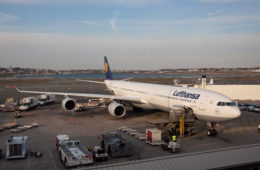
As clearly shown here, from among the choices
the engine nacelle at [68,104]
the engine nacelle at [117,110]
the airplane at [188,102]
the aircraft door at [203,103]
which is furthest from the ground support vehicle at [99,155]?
the engine nacelle at [68,104]

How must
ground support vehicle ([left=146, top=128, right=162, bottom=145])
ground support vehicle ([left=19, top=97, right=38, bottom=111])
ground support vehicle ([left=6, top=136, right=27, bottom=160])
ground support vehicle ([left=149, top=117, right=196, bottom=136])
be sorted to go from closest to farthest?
ground support vehicle ([left=6, top=136, right=27, bottom=160])
ground support vehicle ([left=146, top=128, right=162, bottom=145])
ground support vehicle ([left=149, top=117, right=196, bottom=136])
ground support vehicle ([left=19, top=97, right=38, bottom=111])

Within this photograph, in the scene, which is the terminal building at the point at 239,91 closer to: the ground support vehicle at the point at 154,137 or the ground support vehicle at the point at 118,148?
the ground support vehicle at the point at 154,137

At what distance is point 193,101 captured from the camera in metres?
20.4

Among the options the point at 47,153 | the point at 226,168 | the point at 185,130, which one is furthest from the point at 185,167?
the point at 185,130

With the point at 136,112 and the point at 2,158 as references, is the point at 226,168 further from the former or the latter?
the point at 136,112

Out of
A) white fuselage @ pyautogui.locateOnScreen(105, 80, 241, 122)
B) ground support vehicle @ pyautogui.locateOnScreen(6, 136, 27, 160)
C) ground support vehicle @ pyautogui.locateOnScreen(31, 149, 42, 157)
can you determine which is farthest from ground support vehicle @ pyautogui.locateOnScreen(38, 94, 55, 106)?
ground support vehicle @ pyautogui.locateOnScreen(6, 136, 27, 160)

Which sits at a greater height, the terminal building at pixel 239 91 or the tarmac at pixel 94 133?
the terminal building at pixel 239 91

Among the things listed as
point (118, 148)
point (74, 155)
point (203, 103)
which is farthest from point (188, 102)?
point (74, 155)

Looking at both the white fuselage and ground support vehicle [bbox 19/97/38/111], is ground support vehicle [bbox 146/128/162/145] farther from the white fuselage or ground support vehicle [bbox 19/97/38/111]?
ground support vehicle [bbox 19/97/38/111]

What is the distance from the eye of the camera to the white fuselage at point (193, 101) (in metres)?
18.3

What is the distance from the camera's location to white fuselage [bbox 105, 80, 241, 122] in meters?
18.3

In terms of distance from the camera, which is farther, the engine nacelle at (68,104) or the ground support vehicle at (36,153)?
the engine nacelle at (68,104)

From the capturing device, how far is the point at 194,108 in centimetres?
2022

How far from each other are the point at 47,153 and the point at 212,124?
13.4m
